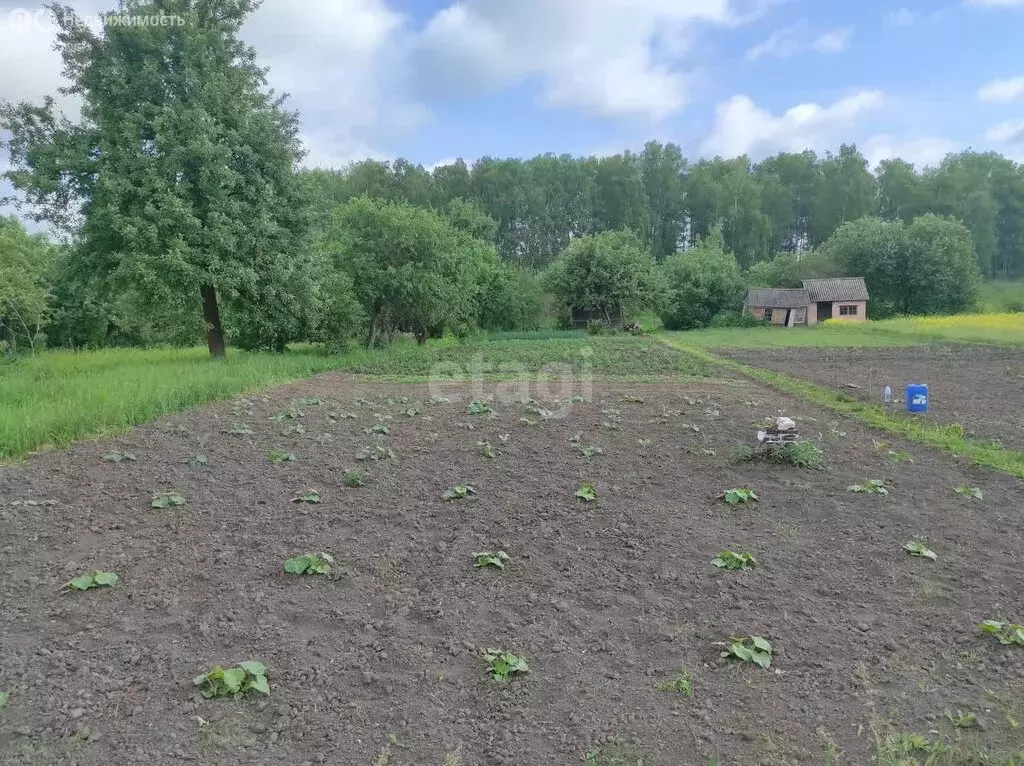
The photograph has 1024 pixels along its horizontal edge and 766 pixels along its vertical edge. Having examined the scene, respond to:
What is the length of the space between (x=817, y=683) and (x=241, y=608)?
3601mm

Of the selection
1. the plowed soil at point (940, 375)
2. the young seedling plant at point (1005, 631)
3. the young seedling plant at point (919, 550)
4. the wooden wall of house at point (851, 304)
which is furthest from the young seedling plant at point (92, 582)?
the wooden wall of house at point (851, 304)

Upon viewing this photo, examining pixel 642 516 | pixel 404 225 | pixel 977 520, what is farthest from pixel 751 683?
pixel 404 225

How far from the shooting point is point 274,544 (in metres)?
5.54

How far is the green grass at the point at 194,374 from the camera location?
956 cm

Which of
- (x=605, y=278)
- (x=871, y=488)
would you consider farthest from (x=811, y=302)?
(x=871, y=488)

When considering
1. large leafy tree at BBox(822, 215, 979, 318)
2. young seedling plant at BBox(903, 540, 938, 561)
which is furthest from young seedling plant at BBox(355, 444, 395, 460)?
large leafy tree at BBox(822, 215, 979, 318)

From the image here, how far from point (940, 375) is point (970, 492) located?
14240 mm

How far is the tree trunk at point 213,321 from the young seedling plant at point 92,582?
18719 millimetres

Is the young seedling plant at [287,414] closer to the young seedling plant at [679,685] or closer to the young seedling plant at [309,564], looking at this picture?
the young seedling plant at [309,564]

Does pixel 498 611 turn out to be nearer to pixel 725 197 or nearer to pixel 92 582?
pixel 92 582

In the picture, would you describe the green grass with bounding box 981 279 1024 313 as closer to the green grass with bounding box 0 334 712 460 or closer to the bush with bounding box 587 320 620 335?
the bush with bounding box 587 320 620 335

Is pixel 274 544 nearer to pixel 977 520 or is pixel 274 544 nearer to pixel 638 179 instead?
pixel 977 520

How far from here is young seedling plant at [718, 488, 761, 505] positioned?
265 inches

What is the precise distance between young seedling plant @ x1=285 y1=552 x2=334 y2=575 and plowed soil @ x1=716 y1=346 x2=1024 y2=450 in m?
9.76
